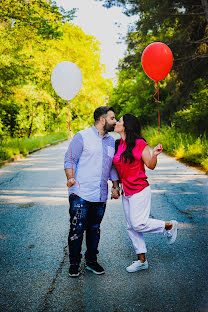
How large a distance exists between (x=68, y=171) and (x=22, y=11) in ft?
37.2

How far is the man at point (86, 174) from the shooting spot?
3.27m

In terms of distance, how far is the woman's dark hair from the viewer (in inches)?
129

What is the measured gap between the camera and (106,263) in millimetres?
3621

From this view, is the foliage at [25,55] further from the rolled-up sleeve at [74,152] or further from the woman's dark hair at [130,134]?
the woman's dark hair at [130,134]

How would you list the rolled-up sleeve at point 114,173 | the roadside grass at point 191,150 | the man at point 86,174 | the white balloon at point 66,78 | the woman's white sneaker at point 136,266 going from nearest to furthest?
the man at point 86,174 < the woman's white sneaker at point 136,266 < the rolled-up sleeve at point 114,173 < the white balloon at point 66,78 < the roadside grass at point 191,150

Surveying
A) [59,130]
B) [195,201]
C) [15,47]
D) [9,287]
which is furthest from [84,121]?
[9,287]

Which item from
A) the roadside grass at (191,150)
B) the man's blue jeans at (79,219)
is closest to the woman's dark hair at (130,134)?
the man's blue jeans at (79,219)

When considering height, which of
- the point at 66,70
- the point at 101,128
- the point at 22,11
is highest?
the point at 22,11

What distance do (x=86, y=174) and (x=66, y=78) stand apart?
1.84 m

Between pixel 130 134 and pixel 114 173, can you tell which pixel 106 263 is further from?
pixel 130 134

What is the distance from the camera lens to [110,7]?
42.0ft

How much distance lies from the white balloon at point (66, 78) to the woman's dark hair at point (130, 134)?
1506 millimetres

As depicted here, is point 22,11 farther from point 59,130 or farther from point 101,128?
point 59,130

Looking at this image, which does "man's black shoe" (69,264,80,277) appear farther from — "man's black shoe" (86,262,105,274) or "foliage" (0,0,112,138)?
"foliage" (0,0,112,138)
